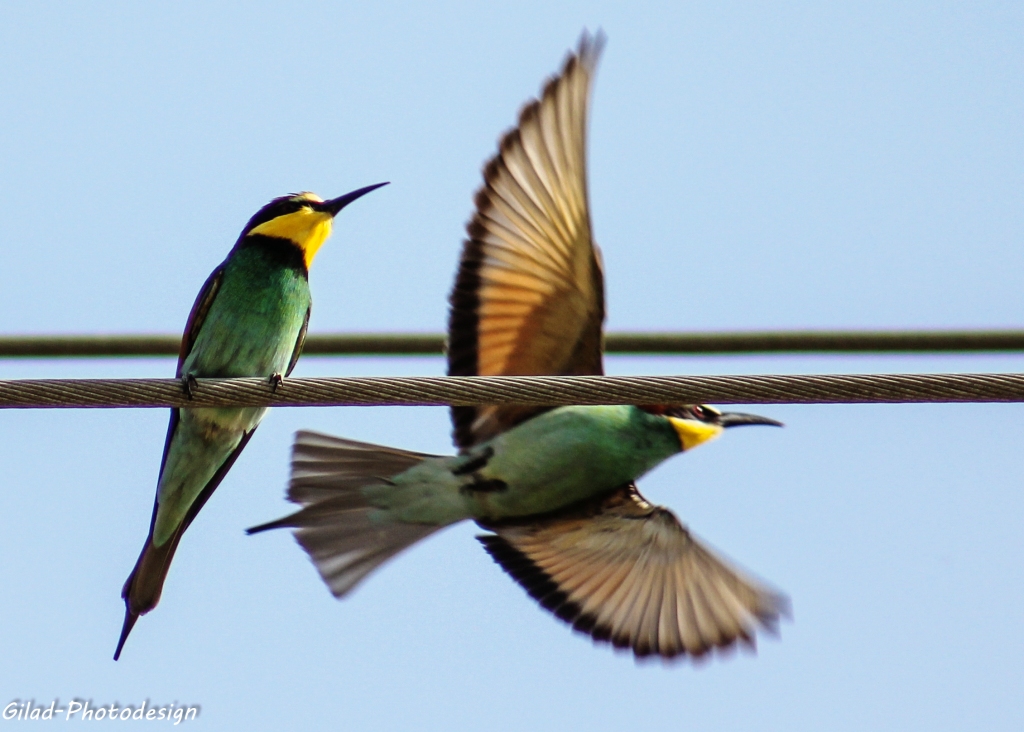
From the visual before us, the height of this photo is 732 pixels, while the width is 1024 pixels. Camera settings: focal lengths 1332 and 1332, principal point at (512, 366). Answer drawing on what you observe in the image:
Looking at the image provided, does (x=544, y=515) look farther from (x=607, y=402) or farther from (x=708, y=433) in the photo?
(x=607, y=402)

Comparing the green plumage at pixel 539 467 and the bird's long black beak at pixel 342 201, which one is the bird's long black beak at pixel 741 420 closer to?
the green plumage at pixel 539 467

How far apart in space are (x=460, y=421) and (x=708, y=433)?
0.65 m

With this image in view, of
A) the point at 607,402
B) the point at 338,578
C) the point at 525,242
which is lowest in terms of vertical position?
the point at 338,578

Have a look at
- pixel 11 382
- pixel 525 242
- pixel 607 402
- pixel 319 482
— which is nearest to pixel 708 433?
pixel 525 242

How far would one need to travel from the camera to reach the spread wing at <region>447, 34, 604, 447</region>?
3277 millimetres

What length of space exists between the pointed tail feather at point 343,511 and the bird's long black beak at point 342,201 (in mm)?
671

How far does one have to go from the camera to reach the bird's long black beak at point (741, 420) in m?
3.64

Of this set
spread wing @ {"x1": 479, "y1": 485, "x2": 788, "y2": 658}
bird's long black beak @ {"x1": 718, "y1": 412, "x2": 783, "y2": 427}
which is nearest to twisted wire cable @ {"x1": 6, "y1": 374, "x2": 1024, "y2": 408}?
spread wing @ {"x1": 479, "y1": 485, "x2": 788, "y2": 658}

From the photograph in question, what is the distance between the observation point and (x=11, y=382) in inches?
85.0

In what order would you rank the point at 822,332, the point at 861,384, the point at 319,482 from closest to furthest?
the point at 861,384 < the point at 822,332 < the point at 319,482

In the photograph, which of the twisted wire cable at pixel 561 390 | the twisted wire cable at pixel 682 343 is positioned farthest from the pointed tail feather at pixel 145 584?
the twisted wire cable at pixel 561 390

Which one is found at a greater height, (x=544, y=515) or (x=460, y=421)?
(x=460, y=421)

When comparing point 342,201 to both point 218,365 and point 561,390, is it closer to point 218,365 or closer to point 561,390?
point 218,365

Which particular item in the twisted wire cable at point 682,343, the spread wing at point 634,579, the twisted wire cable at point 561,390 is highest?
the twisted wire cable at point 682,343
